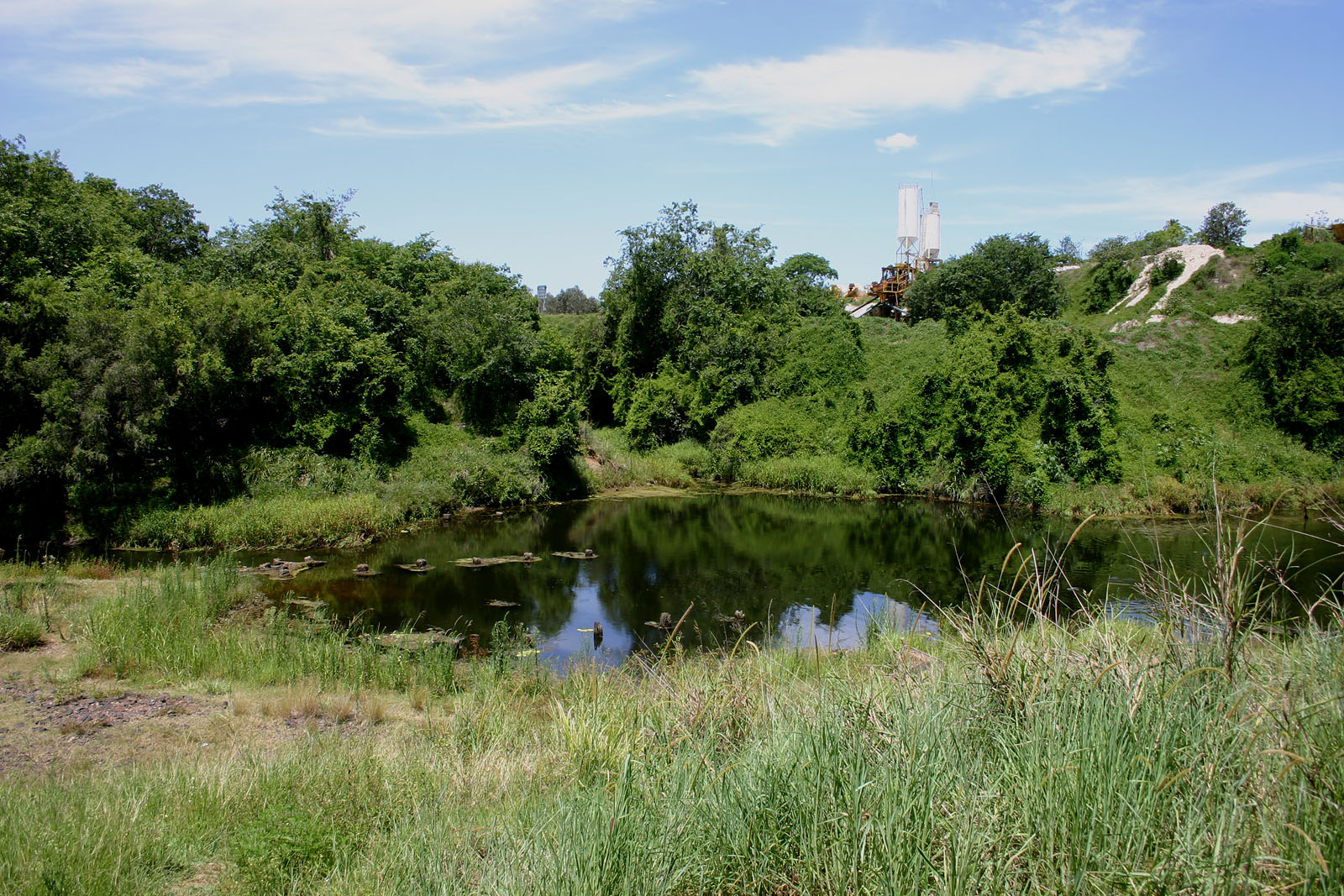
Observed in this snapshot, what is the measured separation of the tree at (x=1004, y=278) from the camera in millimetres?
32375

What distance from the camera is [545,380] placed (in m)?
23.8

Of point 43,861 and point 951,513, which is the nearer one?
point 43,861

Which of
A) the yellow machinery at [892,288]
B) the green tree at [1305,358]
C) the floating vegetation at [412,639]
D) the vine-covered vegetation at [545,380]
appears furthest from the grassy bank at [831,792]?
the yellow machinery at [892,288]

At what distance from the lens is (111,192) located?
2869 centimetres

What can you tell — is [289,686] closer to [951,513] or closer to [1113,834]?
[1113,834]

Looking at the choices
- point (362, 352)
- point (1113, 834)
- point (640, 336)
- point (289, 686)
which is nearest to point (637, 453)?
point (640, 336)

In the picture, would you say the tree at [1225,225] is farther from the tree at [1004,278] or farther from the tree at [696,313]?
the tree at [696,313]

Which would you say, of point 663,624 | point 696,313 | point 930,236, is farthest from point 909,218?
point 663,624

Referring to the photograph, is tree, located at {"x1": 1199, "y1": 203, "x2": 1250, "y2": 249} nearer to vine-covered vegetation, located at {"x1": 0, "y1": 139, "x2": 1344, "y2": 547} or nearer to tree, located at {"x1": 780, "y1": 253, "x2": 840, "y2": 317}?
vine-covered vegetation, located at {"x1": 0, "y1": 139, "x2": 1344, "y2": 547}

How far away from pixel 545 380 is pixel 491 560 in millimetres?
9049

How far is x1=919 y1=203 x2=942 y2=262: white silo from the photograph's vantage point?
43.5 metres

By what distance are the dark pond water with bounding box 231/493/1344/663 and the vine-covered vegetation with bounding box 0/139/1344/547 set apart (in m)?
1.91

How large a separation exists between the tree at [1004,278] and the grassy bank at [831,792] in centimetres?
2958

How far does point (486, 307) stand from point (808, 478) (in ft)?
38.8
